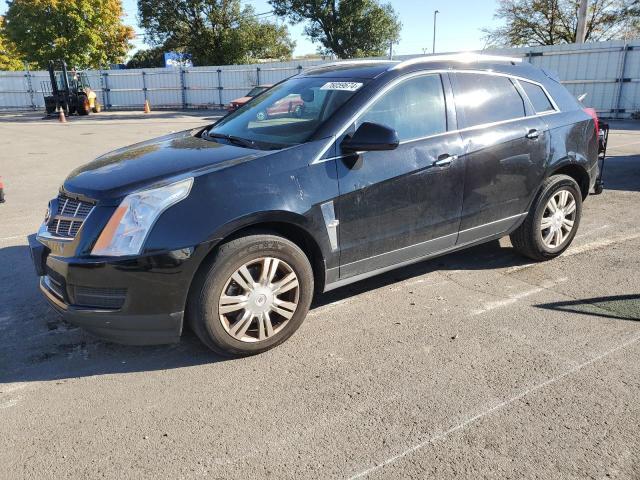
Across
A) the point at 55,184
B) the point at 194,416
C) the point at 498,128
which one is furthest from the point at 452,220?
the point at 55,184

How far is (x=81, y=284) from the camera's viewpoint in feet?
10.1

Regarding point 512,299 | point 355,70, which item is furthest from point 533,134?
point 355,70

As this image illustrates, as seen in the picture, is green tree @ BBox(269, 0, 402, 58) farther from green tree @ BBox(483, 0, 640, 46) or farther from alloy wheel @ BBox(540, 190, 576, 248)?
alloy wheel @ BBox(540, 190, 576, 248)

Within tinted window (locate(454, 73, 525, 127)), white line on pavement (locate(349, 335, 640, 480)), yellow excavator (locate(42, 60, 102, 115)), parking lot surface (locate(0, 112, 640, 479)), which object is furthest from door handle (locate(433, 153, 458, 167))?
yellow excavator (locate(42, 60, 102, 115))

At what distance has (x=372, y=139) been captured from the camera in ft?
11.5

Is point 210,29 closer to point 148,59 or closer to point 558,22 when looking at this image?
point 148,59

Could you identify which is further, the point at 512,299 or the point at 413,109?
the point at 512,299

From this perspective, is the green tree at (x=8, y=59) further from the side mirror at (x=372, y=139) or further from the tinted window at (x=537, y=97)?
the side mirror at (x=372, y=139)

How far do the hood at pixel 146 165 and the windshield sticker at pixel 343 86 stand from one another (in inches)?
35.4

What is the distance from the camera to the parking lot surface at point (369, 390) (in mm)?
2520

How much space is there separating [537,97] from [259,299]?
3237 mm

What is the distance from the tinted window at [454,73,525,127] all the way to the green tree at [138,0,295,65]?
36.7 metres

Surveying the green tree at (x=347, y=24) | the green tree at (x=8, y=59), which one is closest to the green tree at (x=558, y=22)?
the green tree at (x=347, y=24)

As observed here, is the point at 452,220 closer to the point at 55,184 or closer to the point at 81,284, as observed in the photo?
the point at 81,284
